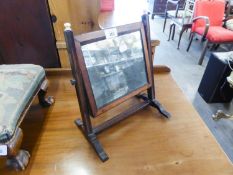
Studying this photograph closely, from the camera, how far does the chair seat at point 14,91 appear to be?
0.48 m

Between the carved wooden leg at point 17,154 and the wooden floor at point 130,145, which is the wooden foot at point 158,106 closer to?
the wooden floor at point 130,145

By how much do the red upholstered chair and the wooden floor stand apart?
1.92 m

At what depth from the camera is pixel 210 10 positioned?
248cm

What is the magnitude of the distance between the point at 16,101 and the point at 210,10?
9.04ft

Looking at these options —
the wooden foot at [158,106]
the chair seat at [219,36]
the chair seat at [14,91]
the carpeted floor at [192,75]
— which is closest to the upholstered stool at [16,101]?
the chair seat at [14,91]

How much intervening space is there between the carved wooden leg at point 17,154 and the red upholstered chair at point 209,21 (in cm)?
240

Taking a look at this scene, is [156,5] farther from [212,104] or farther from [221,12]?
[212,104]

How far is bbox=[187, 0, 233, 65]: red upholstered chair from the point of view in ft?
7.50

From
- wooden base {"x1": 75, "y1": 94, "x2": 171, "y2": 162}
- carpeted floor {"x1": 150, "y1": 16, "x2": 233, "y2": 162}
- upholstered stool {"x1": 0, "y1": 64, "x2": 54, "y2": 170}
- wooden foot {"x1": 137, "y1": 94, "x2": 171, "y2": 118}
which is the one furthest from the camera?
carpeted floor {"x1": 150, "y1": 16, "x2": 233, "y2": 162}

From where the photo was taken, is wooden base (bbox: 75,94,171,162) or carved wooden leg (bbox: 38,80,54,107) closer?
wooden base (bbox: 75,94,171,162)

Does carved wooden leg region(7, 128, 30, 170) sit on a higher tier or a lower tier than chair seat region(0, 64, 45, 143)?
lower

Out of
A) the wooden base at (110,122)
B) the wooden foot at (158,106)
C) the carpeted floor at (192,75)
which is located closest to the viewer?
the wooden base at (110,122)

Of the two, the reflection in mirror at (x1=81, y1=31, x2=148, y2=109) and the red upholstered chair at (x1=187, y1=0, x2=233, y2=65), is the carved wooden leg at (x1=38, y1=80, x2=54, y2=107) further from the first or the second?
the red upholstered chair at (x1=187, y1=0, x2=233, y2=65)

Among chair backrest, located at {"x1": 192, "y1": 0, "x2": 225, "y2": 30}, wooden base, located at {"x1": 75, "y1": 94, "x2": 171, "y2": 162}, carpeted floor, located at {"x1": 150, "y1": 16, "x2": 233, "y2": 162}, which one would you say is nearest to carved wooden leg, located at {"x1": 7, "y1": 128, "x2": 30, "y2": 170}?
wooden base, located at {"x1": 75, "y1": 94, "x2": 171, "y2": 162}
